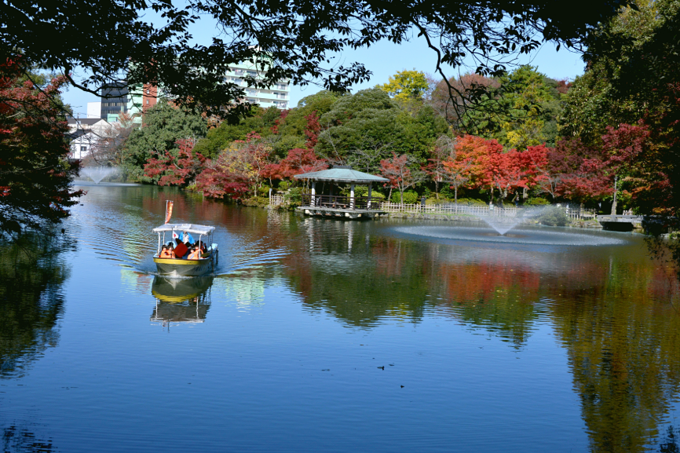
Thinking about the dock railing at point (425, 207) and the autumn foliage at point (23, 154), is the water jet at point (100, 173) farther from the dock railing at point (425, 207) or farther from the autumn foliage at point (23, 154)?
the autumn foliage at point (23, 154)

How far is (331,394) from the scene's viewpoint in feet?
34.9

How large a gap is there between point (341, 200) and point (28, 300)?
121ft

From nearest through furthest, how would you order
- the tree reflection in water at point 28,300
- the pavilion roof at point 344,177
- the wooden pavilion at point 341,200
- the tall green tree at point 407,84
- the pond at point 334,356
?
the pond at point 334,356
the tree reflection in water at point 28,300
the pavilion roof at point 344,177
the wooden pavilion at point 341,200
the tall green tree at point 407,84

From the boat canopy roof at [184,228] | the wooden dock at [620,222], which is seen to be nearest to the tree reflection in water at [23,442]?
the boat canopy roof at [184,228]

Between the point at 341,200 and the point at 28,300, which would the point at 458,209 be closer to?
the point at 341,200

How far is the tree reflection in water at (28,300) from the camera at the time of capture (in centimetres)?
1229

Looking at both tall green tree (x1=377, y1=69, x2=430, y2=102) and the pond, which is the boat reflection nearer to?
the pond

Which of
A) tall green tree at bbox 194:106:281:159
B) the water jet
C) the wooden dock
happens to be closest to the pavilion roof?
the wooden dock

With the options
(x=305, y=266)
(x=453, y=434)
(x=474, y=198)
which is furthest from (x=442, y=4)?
(x=474, y=198)

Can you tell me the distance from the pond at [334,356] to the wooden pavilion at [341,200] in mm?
23877

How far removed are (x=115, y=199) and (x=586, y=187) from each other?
40441mm

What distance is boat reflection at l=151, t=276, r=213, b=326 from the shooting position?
52.0 ft

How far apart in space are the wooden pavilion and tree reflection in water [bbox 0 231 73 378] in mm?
25041

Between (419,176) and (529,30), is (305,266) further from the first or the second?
(419,176)
